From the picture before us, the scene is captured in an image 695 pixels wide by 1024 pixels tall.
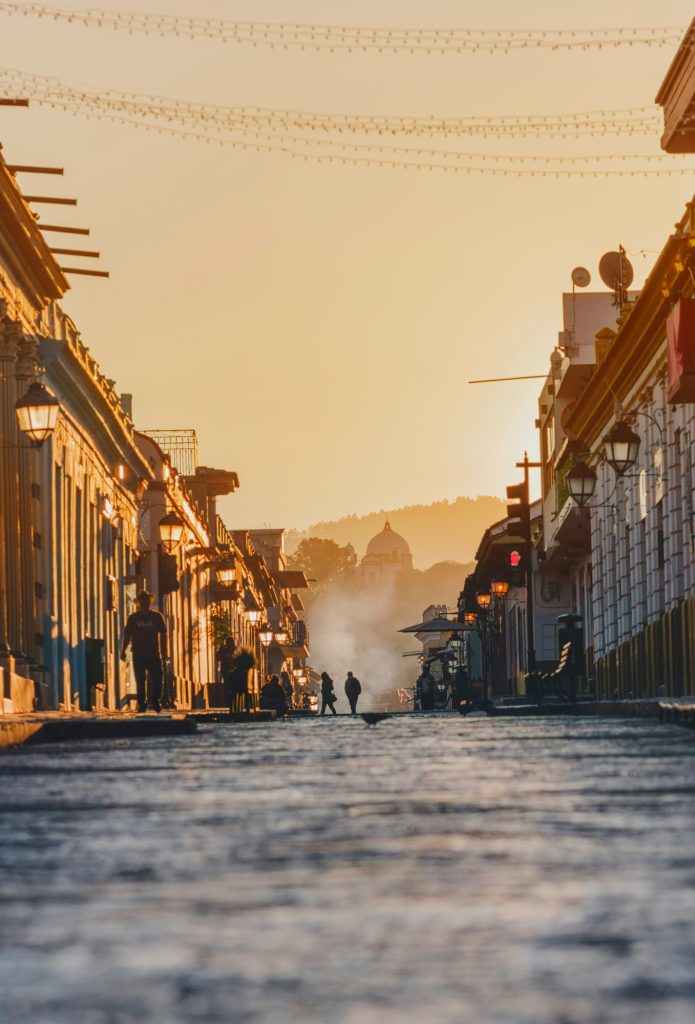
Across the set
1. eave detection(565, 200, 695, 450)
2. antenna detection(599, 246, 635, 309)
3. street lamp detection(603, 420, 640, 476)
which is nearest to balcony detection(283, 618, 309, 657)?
antenna detection(599, 246, 635, 309)

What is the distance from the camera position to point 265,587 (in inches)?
3863

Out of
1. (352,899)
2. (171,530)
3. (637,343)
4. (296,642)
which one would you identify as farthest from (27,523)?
(296,642)

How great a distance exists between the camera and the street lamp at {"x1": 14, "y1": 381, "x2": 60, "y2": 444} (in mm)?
22500

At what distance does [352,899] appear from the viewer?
3316mm

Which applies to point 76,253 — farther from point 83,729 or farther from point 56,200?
point 83,729

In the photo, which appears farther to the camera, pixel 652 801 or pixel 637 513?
pixel 637 513

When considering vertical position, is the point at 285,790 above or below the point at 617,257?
below

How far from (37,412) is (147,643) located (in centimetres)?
405

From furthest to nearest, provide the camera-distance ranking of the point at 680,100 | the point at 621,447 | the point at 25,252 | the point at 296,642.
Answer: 1. the point at 296,642
2. the point at 680,100
3. the point at 25,252
4. the point at 621,447

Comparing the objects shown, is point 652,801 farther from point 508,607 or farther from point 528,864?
point 508,607

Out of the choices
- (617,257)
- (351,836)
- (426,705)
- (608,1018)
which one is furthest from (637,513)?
(608,1018)

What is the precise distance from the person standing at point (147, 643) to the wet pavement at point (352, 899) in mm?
17977

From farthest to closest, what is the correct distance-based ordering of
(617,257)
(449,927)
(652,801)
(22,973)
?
(617,257) < (652,801) < (449,927) < (22,973)

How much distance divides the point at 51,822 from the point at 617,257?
4409 centimetres
